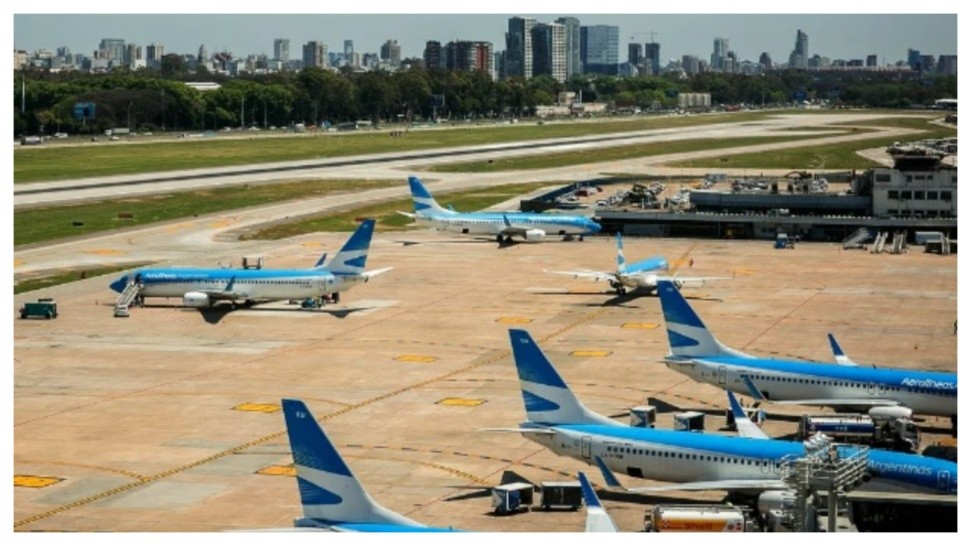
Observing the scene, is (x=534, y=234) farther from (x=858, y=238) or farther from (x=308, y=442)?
(x=308, y=442)

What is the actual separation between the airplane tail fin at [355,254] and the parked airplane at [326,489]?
70.7 meters

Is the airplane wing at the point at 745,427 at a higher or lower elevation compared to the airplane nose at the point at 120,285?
higher

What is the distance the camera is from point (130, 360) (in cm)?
10288

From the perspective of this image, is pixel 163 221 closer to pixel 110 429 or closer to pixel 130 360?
pixel 130 360

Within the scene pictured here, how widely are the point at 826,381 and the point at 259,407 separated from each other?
30905mm

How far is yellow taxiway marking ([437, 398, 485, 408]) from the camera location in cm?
8894

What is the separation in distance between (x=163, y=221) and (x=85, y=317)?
69.3 metres

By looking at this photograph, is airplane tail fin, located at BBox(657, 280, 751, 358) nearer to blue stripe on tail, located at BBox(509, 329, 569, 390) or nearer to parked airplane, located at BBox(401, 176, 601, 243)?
blue stripe on tail, located at BBox(509, 329, 569, 390)

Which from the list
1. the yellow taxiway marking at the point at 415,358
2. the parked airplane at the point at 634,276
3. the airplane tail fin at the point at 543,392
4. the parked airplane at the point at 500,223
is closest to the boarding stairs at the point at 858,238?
the parked airplane at the point at 500,223

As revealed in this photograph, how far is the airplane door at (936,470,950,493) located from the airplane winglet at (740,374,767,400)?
20929 mm

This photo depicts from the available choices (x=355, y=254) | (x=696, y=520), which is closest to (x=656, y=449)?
(x=696, y=520)

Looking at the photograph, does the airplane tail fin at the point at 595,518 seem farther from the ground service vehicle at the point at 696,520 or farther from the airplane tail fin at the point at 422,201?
the airplane tail fin at the point at 422,201

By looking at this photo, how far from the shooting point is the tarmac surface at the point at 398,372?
229ft

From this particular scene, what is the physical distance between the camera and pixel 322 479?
49438mm
